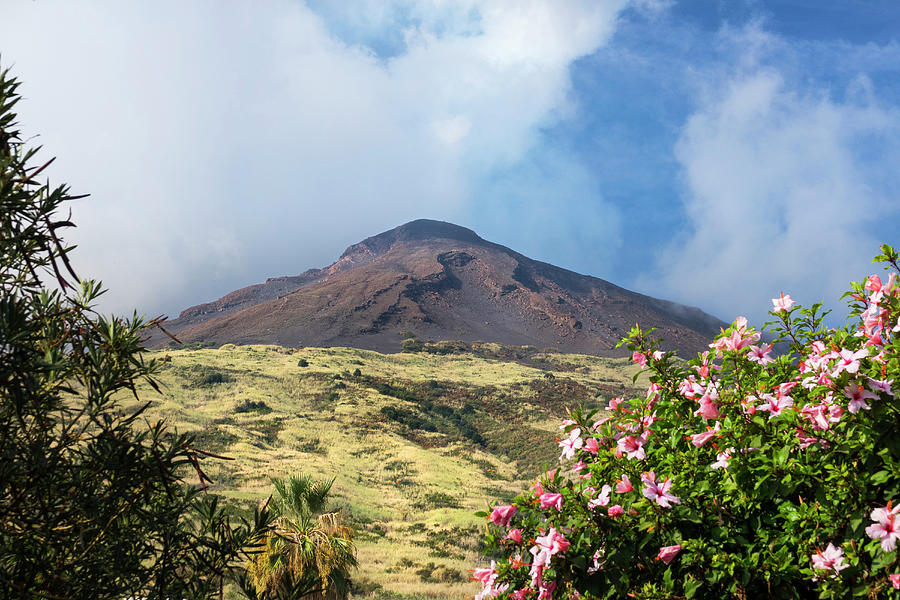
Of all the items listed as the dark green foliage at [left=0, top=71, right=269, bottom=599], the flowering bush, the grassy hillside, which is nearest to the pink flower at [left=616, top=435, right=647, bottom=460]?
the flowering bush

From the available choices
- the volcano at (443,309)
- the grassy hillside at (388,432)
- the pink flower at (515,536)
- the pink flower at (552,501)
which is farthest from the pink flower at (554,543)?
the volcano at (443,309)

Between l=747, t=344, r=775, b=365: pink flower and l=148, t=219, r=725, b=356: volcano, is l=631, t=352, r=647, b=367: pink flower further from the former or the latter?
l=148, t=219, r=725, b=356: volcano

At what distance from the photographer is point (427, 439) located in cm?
5088

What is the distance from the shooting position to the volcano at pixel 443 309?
387 ft

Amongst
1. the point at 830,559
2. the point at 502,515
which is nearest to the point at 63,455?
the point at 502,515

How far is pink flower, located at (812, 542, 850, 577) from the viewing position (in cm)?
212

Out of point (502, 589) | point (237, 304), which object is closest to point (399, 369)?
point (502, 589)

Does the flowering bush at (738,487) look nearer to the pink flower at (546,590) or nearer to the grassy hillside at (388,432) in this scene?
the pink flower at (546,590)

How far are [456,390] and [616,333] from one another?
8677cm

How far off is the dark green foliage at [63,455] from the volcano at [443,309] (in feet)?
342

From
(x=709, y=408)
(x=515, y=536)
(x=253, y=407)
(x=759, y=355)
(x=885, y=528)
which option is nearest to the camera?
(x=885, y=528)

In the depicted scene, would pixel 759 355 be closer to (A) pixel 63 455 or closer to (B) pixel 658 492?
(B) pixel 658 492

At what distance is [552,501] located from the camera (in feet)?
8.62

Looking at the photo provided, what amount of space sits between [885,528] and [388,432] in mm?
49269
